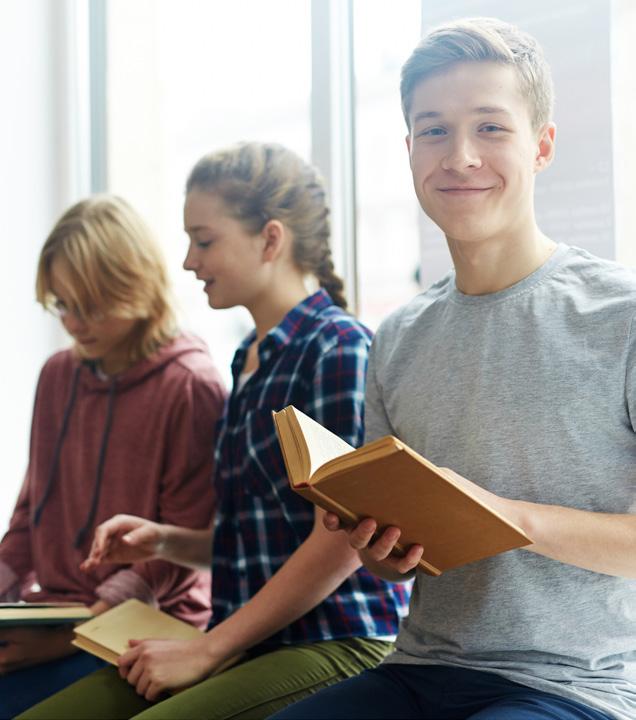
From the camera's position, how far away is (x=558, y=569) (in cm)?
117

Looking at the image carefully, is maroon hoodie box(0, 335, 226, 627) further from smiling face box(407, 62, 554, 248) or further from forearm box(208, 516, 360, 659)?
smiling face box(407, 62, 554, 248)

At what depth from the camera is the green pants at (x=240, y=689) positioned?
1.33 meters

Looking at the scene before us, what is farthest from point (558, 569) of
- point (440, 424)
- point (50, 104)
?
point (50, 104)

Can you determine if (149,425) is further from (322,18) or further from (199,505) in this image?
(322,18)

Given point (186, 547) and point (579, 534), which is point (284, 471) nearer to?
point (186, 547)

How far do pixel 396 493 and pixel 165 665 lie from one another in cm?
65

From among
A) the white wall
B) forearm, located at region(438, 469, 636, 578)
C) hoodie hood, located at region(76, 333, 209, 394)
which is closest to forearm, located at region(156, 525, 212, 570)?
hoodie hood, located at region(76, 333, 209, 394)

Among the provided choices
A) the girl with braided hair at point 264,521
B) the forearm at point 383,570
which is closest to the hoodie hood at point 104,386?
the girl with braided hair at point 264,521

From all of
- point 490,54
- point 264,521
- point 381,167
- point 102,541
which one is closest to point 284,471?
point 264,521

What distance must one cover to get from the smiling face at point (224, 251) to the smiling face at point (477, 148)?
0.50 m

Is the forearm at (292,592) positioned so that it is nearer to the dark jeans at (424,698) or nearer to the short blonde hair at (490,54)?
the dark jeans at (424,698)

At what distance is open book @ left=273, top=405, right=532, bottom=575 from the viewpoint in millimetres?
903

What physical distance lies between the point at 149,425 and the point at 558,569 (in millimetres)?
975

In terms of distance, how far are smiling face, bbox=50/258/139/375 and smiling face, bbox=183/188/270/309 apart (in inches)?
13.1
